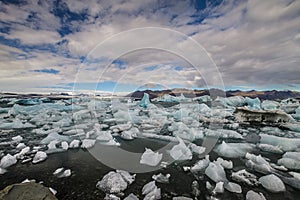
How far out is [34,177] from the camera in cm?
228

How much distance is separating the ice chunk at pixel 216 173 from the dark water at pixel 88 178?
0.09 metres

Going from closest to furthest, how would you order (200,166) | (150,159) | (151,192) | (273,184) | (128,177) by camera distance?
(151,192) < (273,184) < (128,177) < (200,166) < (150,159)

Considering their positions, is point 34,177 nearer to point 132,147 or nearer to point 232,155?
point 132,147

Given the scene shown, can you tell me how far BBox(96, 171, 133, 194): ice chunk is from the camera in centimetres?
198

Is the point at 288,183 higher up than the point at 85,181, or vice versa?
the point at 288,183

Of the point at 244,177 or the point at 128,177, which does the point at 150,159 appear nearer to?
the point at 128,177

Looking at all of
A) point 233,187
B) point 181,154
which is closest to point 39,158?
point 181,154

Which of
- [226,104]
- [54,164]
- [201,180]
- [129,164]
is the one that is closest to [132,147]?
[129,164]

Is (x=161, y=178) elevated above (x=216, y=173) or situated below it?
below

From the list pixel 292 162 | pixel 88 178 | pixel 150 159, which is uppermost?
pixel 292 162

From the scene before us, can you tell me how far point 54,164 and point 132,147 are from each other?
151 cm

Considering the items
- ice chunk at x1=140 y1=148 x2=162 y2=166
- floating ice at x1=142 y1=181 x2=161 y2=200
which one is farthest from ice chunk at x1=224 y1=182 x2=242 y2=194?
ice chunk at x1=140 y1=148 x2=162 y2=166

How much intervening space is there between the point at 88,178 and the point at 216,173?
175 centimetres

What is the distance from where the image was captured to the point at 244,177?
2262 mm
